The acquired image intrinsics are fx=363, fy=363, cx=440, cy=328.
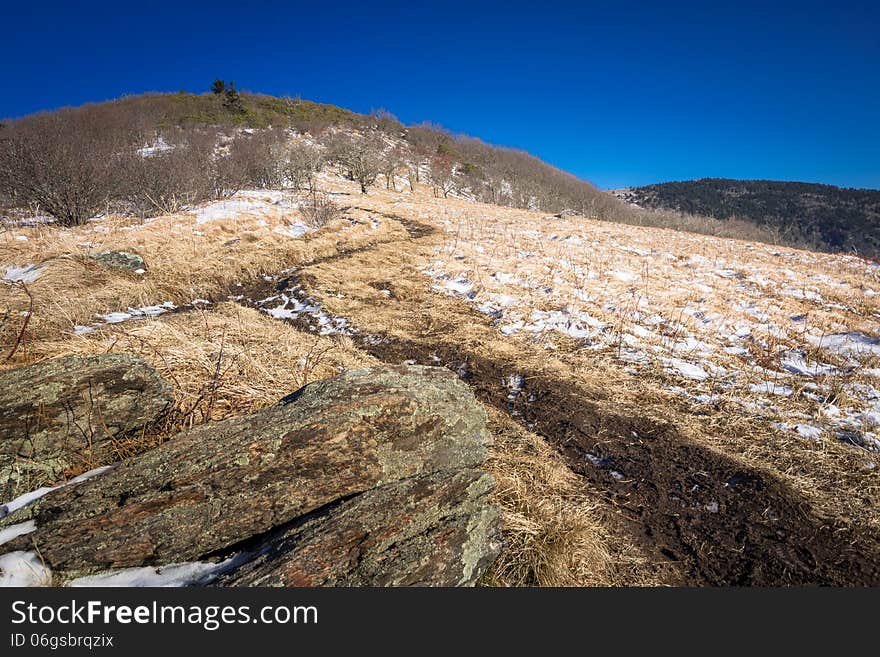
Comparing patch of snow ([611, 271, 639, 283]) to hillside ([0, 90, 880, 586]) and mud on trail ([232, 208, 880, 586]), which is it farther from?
mud on trail ([232, 208, 880, 586])

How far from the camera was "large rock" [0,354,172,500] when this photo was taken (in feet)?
7.09

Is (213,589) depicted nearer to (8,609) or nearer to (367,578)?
(367,578)

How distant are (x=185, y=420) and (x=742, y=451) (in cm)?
514

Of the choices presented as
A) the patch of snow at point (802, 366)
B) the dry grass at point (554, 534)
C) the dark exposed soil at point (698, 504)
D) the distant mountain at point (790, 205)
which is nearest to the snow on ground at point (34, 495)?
the dry grass at point (554, 534)

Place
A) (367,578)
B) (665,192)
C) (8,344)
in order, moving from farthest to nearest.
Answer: (665,192) → (8,344) → (367,578)

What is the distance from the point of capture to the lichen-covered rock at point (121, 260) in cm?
805

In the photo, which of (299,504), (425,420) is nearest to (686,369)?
(425,420)

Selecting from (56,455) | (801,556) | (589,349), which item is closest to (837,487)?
(801,556)

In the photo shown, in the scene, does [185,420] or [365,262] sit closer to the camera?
[185,420]

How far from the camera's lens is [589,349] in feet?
19.3

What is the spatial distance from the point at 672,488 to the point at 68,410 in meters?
4.66

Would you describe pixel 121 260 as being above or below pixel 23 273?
Answer: above

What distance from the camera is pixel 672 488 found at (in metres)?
3.29

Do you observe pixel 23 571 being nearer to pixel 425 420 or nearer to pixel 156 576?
pixel 156 576
